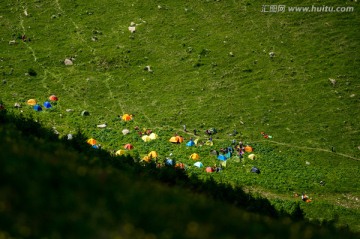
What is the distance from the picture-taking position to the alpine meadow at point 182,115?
15227mm

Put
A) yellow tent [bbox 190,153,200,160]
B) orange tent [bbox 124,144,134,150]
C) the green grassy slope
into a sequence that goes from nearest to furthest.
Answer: the green grassy slope
yellow tent [bbox 190,153,200,160]
orange tent [bbox 124,144,134,150]

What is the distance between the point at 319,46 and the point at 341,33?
6545 mm

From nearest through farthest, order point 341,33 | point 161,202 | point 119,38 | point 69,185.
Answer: point 69,185
point 161,202
point 119,38
point 341,33

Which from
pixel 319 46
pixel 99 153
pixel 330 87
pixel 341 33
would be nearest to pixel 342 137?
pixel 330 87

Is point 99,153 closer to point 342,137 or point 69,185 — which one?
point 69,185

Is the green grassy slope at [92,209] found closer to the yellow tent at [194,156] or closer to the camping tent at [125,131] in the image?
the yellow tent at [194,156]

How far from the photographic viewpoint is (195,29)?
217 ft

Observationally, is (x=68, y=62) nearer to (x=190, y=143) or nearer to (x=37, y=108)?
(x=37, y=108)

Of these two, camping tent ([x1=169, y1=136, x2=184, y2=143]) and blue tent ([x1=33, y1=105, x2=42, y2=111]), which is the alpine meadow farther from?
blue tent ([x1=33, y1=105, x2=42, y2=111])

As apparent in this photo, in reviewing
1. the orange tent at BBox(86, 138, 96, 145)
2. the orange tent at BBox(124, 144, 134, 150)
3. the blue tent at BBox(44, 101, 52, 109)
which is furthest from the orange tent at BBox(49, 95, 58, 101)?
the orange tent at BBox(124, 144, 134, 150)

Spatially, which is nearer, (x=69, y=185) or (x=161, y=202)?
(x=69, y=185)

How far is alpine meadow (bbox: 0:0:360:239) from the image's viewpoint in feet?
50.0

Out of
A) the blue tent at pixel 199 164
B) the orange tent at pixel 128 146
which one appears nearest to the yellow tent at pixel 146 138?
the orange tent at pixel 128 146

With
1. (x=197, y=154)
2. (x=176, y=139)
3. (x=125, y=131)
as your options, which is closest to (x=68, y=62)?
(x=125, y=131)
